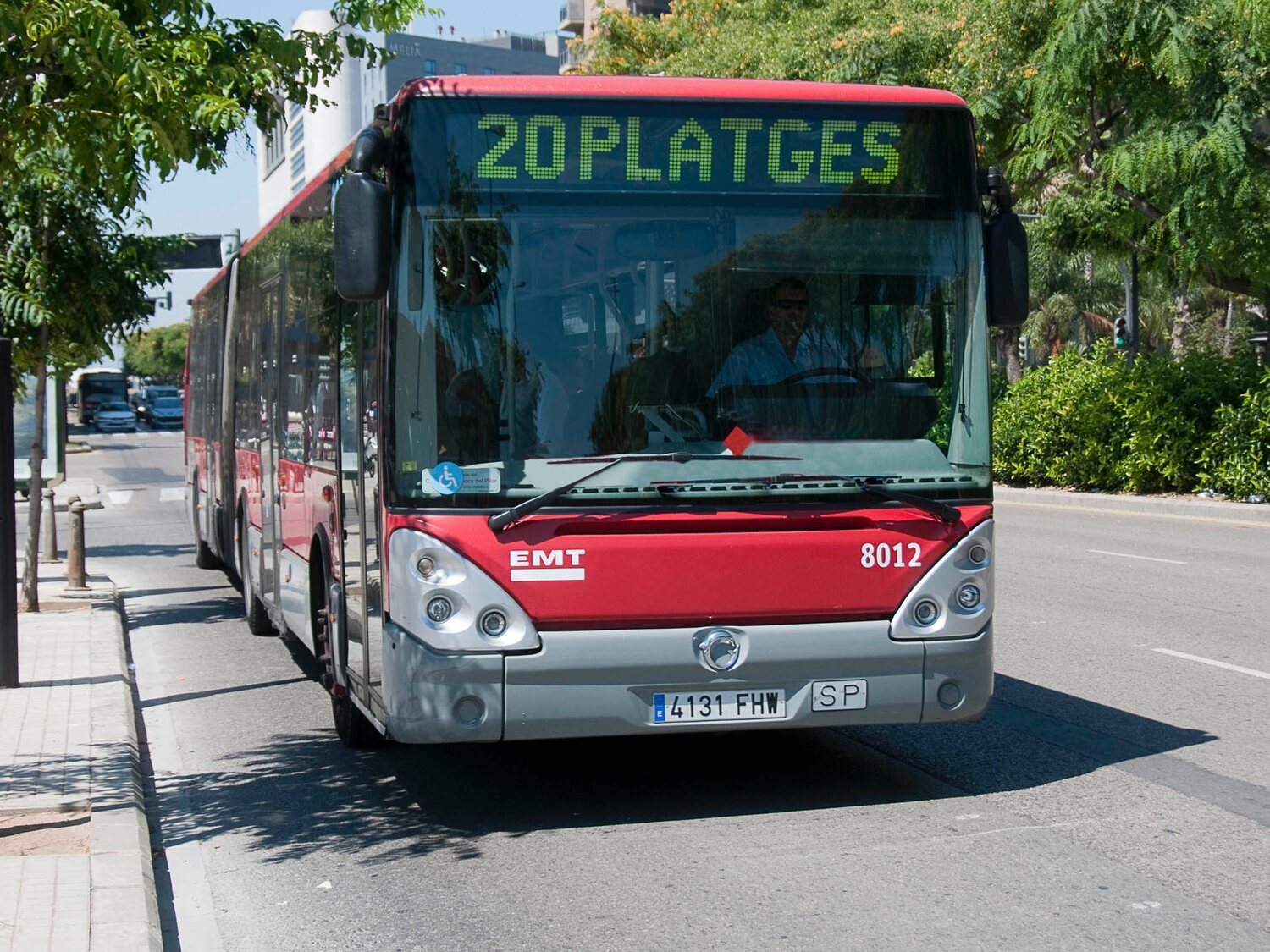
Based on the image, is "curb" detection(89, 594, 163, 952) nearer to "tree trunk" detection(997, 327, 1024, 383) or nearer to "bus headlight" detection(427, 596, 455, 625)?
"bus headlight" detection(427, 596, 455, 625)

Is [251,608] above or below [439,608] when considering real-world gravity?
below

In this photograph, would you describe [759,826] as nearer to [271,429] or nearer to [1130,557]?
[271,429]

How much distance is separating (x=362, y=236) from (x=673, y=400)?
132 centimetres

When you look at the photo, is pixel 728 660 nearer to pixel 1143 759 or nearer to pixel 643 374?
pixel 643 374

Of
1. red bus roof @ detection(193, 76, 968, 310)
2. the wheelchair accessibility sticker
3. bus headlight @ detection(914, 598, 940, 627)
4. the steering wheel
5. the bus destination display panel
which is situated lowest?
bus headlight @ detection(914, 598, 940, 627)

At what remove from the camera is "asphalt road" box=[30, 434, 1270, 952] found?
17.1 feet

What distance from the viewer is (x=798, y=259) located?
→ 655cm

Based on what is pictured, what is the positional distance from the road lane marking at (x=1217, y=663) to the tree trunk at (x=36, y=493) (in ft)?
28.3

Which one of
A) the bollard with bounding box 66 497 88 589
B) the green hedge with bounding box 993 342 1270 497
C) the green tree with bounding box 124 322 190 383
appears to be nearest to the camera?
the bollard with bounding box 66 497 88 589

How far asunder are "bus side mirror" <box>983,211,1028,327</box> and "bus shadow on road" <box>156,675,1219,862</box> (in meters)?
1.99

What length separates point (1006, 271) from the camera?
6.72 meters

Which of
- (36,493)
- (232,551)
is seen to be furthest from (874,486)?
(36,493)

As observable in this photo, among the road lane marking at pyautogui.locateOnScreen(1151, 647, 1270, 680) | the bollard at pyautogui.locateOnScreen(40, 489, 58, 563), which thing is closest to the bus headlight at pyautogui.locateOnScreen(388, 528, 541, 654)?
the road lane marking at pyautogui.locateOnScreen(1151, 647, 1270, 680)

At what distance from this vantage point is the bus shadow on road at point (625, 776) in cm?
668
